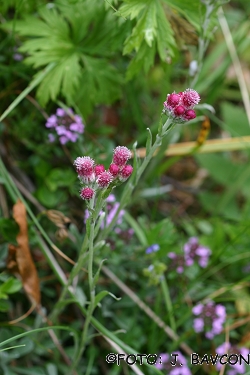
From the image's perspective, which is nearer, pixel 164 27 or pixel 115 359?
pixel 164 27

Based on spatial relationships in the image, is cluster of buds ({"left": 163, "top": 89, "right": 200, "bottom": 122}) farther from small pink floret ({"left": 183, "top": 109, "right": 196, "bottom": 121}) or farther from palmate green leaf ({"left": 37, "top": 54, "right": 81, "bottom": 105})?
palmate green leaf ({"left": 37, "top": 54, "right": 81, "bottom": 105})

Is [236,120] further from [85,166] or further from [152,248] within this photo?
[85,166]

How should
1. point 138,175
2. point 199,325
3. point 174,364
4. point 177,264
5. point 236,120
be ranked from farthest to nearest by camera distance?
1. point 236,120
2. point 177,264
3. point 199,325
4. point 174,364
5. point 138,175

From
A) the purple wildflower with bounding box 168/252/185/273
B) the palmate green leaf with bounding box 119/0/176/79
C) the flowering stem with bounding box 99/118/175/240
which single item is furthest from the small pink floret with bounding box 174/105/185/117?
the purple wildflower with bounding box 168/252/185/273

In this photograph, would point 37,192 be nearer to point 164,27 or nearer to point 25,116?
point 25,116

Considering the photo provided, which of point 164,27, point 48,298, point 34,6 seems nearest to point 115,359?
point 48,298

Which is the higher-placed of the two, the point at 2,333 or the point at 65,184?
the point at 65,184

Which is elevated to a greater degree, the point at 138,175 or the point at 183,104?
the point at 183,104

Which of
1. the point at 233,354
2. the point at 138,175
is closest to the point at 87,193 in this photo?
the point at 138,175
